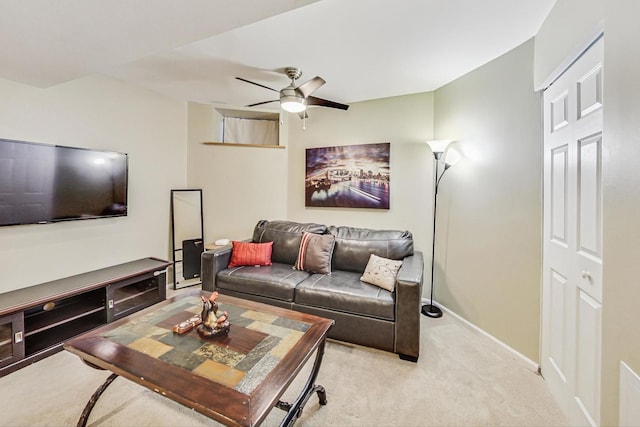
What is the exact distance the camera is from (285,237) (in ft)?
10.8

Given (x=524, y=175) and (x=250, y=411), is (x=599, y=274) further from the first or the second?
(x=250, y=411)

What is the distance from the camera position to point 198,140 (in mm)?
3859

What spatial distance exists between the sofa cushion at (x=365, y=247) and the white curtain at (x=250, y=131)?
201 cm

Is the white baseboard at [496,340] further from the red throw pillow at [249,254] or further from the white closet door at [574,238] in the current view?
the red throw pillow at [249,254]

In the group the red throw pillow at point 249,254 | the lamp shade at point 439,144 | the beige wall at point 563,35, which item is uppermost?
the beige wall at point 563,35

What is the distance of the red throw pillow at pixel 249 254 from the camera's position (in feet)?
10.1

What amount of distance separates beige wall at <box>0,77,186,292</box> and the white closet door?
402cm

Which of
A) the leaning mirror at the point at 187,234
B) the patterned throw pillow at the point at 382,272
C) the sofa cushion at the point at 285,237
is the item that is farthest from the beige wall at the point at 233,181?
the patterned throw pillow at the point at 382,272

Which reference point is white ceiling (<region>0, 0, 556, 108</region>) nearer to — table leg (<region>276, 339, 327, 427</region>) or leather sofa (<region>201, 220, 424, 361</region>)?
leather sofa (<region>201, 220, 424, 361</region>)

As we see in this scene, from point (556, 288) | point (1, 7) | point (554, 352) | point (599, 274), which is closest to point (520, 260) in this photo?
point (556, 288)

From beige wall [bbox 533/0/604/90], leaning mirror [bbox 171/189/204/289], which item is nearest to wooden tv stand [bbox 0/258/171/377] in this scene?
leaning mirror [bbox 171/189/204/289]

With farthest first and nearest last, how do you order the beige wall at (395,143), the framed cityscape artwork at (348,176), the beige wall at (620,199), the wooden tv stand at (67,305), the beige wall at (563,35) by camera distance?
the framed cityscape artwork at (348,176) < the beige wall at (395,143) < the wooden tv stand at (67,305) < the beige wall at (563,35) < the beige wall at (620,199)

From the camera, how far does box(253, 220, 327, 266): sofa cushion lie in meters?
3.20

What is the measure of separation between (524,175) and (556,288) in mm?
881
